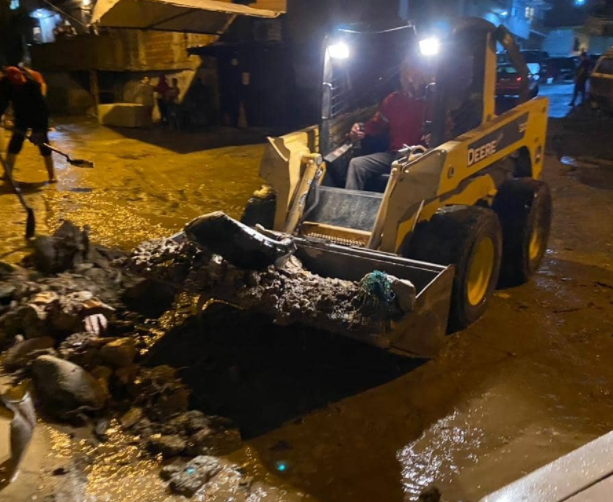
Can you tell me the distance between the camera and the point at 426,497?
3.20 meters

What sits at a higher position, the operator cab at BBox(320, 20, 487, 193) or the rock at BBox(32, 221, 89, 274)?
the operator cab at BBox(320, 20, 487, 193)

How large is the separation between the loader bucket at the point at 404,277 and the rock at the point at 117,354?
4.83 feet

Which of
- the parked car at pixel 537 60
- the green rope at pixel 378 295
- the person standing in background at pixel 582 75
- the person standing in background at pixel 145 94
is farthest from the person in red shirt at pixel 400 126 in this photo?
the parked car at pixel 537 60

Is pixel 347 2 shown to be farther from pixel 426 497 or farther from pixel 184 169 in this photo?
pixel 426 497

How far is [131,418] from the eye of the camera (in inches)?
151

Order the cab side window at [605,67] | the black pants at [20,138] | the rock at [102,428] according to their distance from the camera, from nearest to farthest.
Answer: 1. the rock at [102,428]
2. the black pants at [20,138]
3. the cab side window at [605,67]

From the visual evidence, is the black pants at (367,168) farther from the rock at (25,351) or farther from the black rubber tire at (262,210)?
the rock at (25,351)

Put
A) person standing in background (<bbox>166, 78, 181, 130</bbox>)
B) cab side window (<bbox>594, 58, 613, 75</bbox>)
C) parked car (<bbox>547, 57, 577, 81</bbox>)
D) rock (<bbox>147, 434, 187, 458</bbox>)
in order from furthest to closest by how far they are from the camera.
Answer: parked car (<bbox>547, 57, 577, 81</bbox>) → cab side window (<bbox>594, 58, 613, 75</bbox>) → person standing in background (<bbox>166, 78, 181, 130</bbox>) → rock (<bbox>147, 434, 187, 458</bbox>)

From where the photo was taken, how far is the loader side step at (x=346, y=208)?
525 cm

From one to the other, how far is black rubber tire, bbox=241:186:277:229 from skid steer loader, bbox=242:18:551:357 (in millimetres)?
13

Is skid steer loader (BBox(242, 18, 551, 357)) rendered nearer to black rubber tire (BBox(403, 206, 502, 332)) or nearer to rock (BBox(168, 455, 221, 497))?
black rubber tire (BBox(403, 206, 502, 332))

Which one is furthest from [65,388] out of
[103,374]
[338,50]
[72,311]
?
[338,50]

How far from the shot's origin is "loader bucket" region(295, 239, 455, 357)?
397 centimetres

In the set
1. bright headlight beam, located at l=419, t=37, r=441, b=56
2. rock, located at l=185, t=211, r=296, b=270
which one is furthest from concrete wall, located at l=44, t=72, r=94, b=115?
rock, located at l=185, t=211, r=296, b=270
